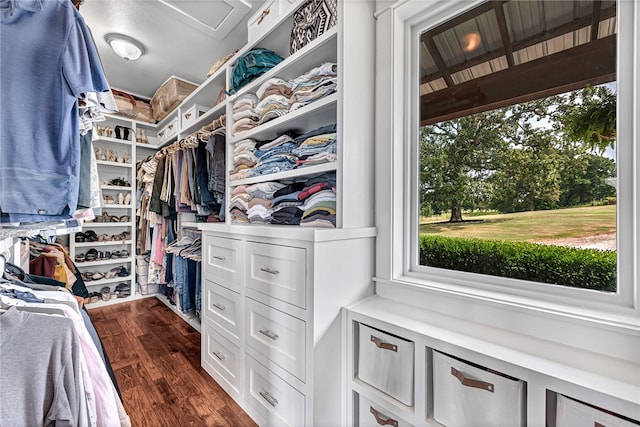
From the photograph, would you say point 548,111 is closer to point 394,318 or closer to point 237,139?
point 394,318

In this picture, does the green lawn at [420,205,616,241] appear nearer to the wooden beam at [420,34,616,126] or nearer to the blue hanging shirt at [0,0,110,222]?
the wooden beam at [420,34,616,126]

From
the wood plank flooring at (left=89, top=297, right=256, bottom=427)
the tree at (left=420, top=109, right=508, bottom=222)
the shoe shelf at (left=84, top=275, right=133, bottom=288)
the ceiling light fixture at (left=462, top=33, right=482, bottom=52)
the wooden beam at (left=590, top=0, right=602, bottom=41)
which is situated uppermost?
the ceiling light fixture at (left=462, top=33, right=482, bottom=52)

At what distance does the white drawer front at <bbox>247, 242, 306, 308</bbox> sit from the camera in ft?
4.21

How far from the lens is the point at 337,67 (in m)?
1.37

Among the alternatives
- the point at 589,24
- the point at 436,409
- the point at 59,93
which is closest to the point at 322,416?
the point at 436,409

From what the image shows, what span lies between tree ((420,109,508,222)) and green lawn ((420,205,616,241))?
2.8 inches

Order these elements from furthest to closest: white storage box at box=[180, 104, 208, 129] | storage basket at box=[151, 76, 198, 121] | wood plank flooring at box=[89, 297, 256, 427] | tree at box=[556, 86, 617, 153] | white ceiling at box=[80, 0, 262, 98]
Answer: storage basket at box=[151, 76, 198, 121] < white storage box at box=[180, 104, 208, 129] < white ceiling at box=[80, 0, 262, 98] < wood plank flooring at box=[89, 297, 256, 427] < tree at box=[556, 86, 617, 153]

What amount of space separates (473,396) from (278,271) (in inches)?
35.8

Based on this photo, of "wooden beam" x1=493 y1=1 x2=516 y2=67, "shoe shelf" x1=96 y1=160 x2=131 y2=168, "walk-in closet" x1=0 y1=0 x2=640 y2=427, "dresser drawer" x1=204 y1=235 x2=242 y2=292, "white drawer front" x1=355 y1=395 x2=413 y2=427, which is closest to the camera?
"walk-in closet" x1=0 y1=0 x2=640 y2=427

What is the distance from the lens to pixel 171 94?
3.08m

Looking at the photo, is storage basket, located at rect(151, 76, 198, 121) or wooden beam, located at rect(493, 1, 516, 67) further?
storage basket, located at rect(151, 76, 198, 121)

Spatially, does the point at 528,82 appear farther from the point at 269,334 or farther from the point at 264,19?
the point at 269,334

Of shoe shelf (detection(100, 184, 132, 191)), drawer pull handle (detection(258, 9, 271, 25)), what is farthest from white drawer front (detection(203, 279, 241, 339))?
shoe shelf (detection(100, 184, 132, 191))

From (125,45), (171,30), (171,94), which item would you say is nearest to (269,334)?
(171,30)
